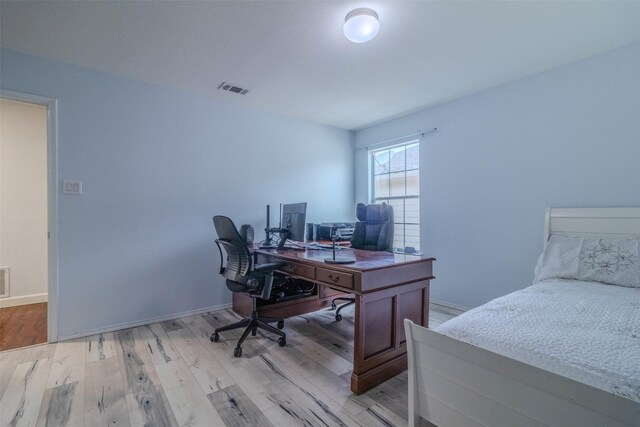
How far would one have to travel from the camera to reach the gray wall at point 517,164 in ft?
7.68

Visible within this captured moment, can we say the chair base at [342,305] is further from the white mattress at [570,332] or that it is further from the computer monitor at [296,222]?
the white mattress at [570,332]

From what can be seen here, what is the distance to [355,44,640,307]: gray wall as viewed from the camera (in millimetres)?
2342

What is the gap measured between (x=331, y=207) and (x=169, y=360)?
284cm

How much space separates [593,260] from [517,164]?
115 cm

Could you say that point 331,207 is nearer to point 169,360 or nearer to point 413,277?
point 413,277

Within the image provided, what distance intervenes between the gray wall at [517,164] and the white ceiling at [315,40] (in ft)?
0.82

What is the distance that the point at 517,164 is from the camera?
289 centimetres

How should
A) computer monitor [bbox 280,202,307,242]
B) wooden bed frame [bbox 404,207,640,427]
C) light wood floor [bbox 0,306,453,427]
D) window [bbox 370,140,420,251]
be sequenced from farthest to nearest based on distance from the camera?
window [bbox 370,140,420,251], computer monitor [bbox 280,202,307,242], light wood floor [bbox 0,306,453,427], wooden bed frame [bbox 404,207,640,427]

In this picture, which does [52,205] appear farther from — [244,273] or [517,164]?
[517,164]

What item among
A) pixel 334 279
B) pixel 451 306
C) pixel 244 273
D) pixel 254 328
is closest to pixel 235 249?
pixel 244 273

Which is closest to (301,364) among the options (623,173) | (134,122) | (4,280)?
(134,122)

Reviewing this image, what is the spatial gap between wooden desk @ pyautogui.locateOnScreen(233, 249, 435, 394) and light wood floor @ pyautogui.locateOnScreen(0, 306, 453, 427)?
4.8 inches

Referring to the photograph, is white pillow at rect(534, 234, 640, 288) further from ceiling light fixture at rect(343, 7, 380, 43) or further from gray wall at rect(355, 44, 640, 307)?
ceiling light fixture at rect(343, 7, 380, 43)

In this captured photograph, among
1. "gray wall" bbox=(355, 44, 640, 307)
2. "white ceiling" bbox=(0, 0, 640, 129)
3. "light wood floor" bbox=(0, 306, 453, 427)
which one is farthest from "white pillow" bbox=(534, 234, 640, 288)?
"white ceiling" bbox=(0, 0, 640, 129)
